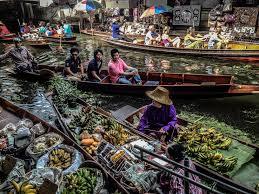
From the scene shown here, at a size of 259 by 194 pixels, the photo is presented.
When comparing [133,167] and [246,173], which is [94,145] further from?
[246,173]

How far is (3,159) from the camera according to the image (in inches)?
221

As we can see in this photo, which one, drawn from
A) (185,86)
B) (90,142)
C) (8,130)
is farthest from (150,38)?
(90,142)

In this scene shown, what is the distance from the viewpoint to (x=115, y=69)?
10.5 m

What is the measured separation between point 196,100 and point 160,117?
450 centimetres

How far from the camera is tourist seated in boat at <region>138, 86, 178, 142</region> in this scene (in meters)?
6.14

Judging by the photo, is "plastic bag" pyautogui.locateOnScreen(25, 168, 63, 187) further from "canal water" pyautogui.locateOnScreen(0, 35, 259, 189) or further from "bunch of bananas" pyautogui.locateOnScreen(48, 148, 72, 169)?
"canal water" pyautogui.locateOnScreen(0, 35, 259, 189)

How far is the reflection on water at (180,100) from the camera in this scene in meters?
9.67

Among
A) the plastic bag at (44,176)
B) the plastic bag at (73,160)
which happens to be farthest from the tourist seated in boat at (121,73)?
the plastic bag at (44,176)

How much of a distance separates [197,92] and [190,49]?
8078 mm

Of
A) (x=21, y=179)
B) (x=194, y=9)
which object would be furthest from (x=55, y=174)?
(x=194, y=9)

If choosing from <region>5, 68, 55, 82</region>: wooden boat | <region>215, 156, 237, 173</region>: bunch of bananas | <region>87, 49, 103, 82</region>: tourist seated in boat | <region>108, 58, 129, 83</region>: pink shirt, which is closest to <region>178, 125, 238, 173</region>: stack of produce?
<region>215, 156, 237, 173</region>: bunch of bananas

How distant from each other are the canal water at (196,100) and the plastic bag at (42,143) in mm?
3449

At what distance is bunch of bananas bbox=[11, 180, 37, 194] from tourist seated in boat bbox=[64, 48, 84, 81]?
7.05 meters

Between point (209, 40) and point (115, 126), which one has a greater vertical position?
point (209, 40)
